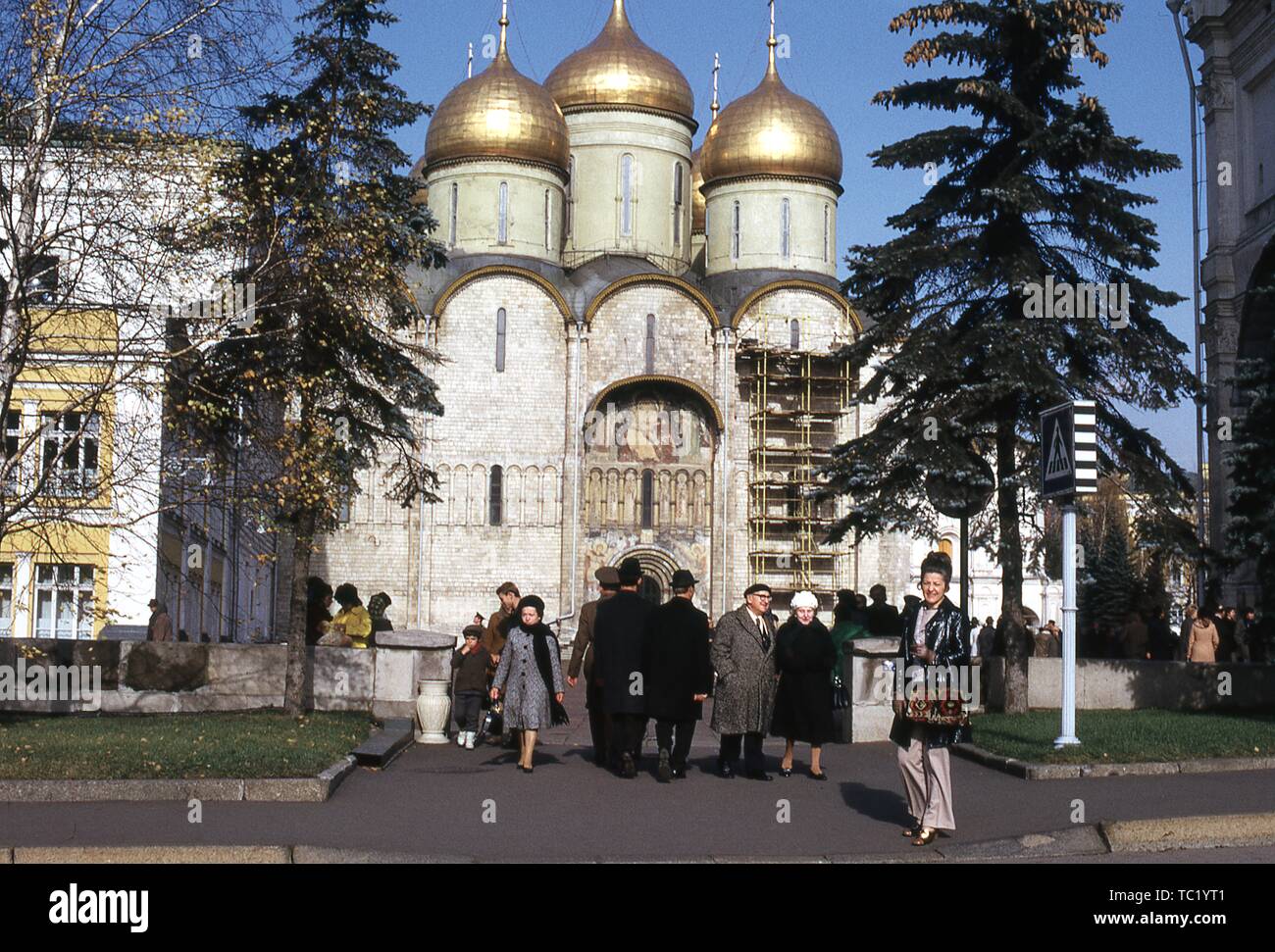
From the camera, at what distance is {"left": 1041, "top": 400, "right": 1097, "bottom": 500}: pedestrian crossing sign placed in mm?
14914

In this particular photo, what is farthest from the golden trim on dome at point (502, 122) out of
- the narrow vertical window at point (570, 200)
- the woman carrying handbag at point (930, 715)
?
the woman carrying handbag at point (930, 715)

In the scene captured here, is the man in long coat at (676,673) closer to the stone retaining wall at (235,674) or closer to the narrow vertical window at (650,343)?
the stone retaining wall at (235,674)

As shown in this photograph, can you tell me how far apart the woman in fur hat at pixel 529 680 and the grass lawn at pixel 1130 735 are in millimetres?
3807

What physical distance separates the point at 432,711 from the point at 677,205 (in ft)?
126

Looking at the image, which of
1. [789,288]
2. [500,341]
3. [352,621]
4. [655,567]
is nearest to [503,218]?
[500,341]

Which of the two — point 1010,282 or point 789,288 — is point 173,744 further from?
point 789,288

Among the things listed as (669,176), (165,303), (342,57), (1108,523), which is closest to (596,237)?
(669,176)

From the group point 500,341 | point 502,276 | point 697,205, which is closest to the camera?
point 500,341

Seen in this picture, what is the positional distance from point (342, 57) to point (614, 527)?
97.2 feet

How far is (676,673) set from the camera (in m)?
14.2

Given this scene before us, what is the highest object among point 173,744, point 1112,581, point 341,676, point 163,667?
point 1112,581

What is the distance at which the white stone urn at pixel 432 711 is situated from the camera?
17.4 m

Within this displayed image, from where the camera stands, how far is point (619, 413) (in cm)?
4988

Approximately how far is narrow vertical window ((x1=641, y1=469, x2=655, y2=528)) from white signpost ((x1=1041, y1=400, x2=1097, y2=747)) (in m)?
33.9
